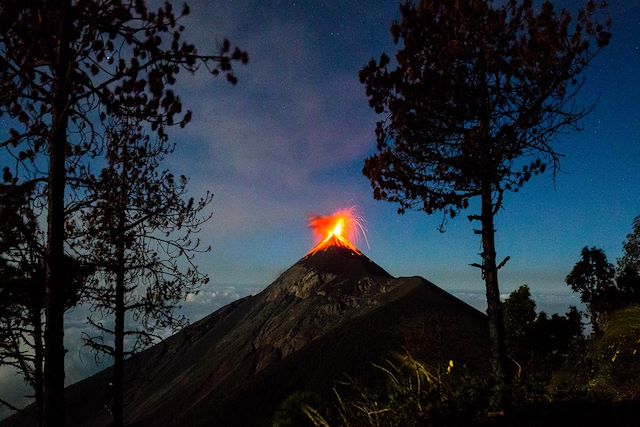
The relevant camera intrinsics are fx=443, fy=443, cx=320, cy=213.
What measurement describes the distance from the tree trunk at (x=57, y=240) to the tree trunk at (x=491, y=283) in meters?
10.3

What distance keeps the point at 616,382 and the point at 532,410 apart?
6.10 meters

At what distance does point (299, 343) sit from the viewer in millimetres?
45906

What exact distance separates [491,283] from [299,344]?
117 feet

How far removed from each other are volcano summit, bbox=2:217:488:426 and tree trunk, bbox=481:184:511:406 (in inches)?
748

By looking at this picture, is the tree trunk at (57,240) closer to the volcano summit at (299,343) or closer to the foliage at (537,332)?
the volcano summit at (299,343)

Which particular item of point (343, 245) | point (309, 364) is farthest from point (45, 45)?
point (343, 245)

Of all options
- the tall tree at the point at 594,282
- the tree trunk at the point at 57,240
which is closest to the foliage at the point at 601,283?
the tall tree at the point at 594,282

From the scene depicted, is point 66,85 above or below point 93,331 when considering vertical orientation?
above

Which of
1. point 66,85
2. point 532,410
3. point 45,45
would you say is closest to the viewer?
point 532,410

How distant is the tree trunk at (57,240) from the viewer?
19.3 ft

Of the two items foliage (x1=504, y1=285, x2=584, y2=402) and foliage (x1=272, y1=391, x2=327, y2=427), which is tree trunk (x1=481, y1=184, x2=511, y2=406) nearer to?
foliage (x1=272, y1=391, x2=327, y2=427)

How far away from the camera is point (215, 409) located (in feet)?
121

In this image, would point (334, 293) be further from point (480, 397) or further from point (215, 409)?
point (480, 397)

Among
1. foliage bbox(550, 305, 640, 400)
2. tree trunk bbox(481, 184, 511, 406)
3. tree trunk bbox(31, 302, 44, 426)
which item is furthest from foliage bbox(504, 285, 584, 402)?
tree trunk bbox(31, 302, 44, 426)
